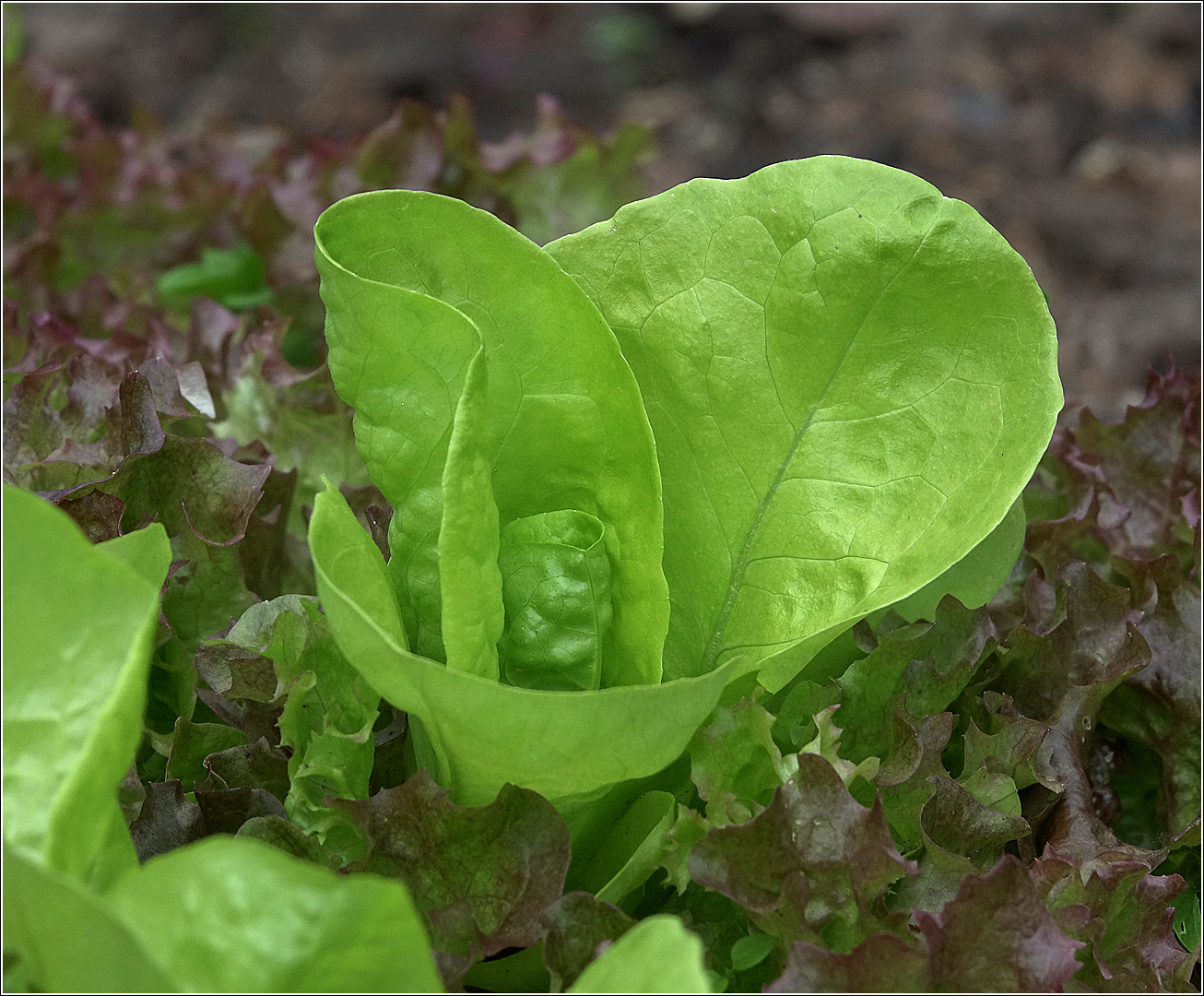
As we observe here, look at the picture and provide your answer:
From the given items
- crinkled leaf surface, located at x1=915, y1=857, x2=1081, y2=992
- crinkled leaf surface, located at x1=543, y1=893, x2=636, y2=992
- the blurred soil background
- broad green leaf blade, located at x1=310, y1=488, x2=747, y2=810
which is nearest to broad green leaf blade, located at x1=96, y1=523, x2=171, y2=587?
broad green leaf blade, located at x1=310, y1=488, x2=747, y2=810

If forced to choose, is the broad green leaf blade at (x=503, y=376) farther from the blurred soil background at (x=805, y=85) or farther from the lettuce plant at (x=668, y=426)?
the blurred soil background at (x=805, y=85)

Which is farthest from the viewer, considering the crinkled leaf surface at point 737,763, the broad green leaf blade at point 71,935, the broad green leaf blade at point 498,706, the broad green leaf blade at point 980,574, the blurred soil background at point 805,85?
the blurred soil background at point 805,85

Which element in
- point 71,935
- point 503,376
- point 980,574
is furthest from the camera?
point 980,574

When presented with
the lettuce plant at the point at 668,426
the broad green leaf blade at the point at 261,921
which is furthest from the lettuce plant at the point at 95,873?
the lettuce plant at the point at 668,426

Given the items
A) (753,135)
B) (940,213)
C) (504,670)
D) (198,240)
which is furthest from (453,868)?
(753,135)

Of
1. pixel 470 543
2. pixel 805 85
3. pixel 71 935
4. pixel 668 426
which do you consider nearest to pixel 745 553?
pixel 668 426

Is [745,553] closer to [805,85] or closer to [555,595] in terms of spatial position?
[555,595]
